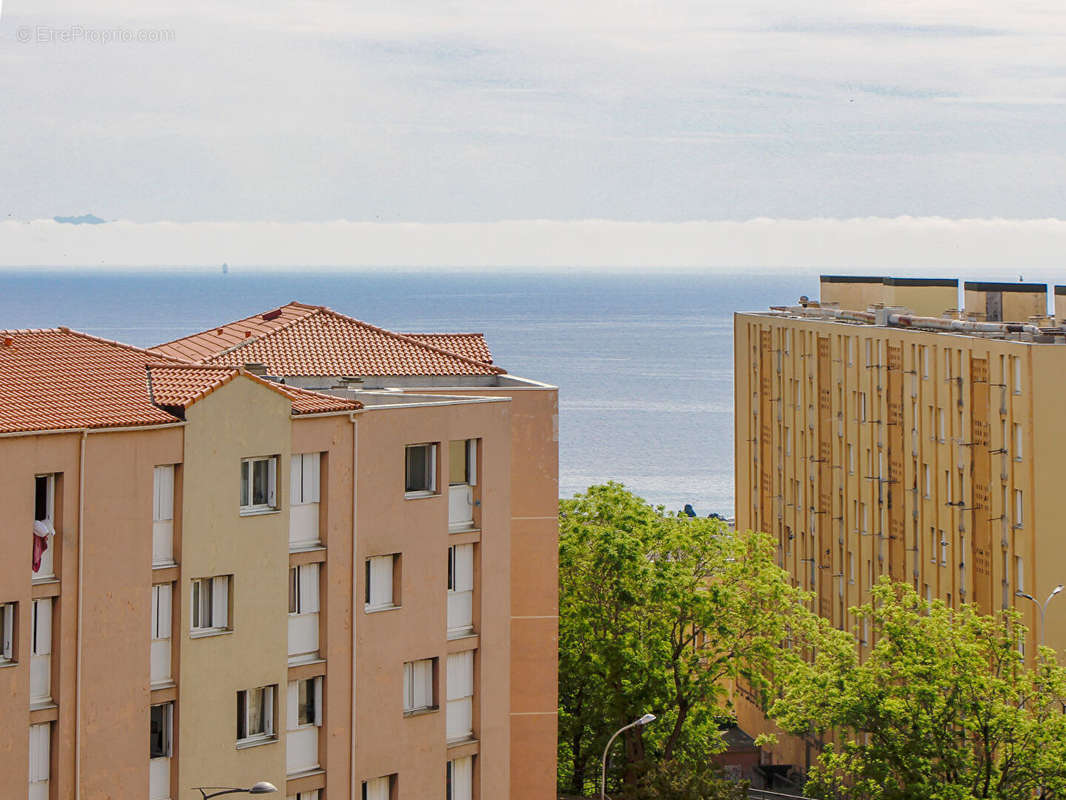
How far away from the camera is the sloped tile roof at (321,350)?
45812 mm

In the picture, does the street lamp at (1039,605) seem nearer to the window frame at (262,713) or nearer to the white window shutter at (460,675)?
the white window shutter at (460,675)

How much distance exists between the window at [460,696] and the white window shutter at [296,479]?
231 inches

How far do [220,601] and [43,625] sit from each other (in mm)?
4125

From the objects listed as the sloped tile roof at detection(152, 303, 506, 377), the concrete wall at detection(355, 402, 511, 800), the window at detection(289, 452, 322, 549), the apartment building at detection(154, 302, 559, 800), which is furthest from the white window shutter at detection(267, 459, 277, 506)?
the sloped tile roof at detection(152, 303, 506, 377)

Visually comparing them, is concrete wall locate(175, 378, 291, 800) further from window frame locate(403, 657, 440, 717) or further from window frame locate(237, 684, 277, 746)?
window frame locate(403, 657, 440, 717)

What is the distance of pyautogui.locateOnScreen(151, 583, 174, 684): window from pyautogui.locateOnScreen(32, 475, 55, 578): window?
2.43 m

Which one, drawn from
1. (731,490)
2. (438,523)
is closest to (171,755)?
(438,523)

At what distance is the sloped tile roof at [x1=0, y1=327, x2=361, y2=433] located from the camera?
112 feet

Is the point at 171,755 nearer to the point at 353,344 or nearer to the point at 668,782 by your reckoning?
the point at 353,344

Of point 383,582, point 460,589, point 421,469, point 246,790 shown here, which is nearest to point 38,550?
point 246,790

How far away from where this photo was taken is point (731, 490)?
7239 inches

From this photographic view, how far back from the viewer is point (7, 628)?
1302 inches

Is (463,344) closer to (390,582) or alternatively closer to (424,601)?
(424,601)

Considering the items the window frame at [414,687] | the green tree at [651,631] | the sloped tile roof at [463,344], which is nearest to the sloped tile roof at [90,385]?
the window frame at [414,687]
